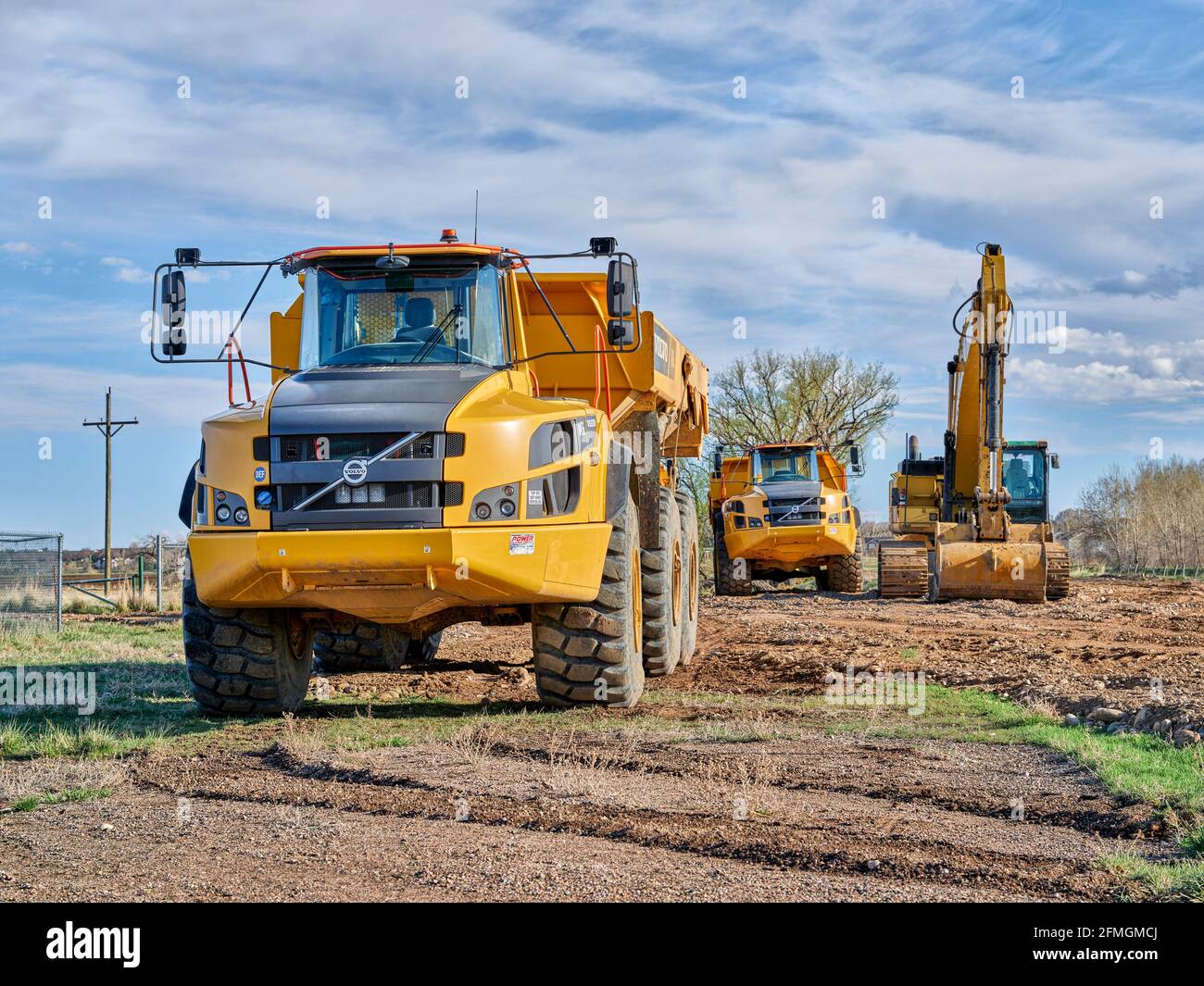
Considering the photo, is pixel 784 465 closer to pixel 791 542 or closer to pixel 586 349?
pixel 791 542

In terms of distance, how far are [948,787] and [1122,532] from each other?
171 ft

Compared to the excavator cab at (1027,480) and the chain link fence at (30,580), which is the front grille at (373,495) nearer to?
the chain link fence at (30,580)

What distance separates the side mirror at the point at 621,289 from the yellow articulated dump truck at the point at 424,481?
0.05ft

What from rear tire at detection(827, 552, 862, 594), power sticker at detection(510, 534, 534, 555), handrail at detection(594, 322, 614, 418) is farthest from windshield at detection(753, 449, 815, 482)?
power sticker at detection(510, 534, 534, 555)

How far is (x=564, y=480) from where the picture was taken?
30.5 feet

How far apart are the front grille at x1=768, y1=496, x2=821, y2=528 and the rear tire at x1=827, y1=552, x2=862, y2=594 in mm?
1908

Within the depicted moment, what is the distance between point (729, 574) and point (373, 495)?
866 inches

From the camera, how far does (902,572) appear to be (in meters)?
26.9

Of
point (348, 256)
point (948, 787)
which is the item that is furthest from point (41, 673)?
point (948, 787)

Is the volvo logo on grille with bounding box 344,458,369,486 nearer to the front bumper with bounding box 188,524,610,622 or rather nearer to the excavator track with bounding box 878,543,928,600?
the front bumper with bounding box 188,524,610,622

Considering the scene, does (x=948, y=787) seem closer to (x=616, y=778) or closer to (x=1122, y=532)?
(x=616, y=778)

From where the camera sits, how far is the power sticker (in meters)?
8.90

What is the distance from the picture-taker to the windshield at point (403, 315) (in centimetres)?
994

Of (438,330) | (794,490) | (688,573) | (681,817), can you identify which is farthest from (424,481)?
(794,490)
